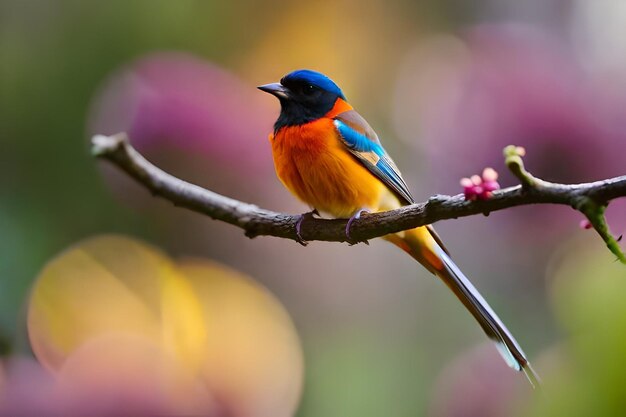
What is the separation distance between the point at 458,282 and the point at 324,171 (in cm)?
21

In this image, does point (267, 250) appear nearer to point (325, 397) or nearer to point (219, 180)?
point (219, 180)

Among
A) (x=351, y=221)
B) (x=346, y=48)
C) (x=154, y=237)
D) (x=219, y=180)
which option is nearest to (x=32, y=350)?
(x=154, y=237)

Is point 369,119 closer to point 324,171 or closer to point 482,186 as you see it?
point 324,171

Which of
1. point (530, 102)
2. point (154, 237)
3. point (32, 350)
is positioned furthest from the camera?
point (154, 237)

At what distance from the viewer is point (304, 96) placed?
2.80 feet

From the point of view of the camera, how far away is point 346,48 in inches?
71.1

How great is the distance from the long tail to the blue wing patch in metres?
0.05

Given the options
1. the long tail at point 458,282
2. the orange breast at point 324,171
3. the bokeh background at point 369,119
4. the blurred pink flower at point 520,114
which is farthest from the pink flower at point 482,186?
the blurred pink flower at point 520,114

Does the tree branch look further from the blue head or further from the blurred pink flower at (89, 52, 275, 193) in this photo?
the blurred pink flower at (89, 52, 275, 193)

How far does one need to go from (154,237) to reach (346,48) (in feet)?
2.39

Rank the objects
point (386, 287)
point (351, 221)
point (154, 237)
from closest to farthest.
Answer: point (351, 221) → point (154, 237) → point (386, 287)

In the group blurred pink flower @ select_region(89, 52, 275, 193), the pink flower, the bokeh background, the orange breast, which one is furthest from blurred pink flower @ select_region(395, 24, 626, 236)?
the pink flower

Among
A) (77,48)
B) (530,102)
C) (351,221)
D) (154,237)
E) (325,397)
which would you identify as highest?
(77,48)

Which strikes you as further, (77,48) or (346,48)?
(346,48)
